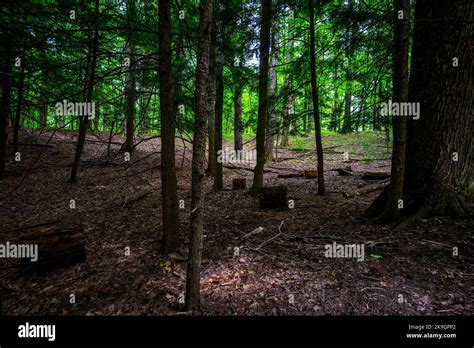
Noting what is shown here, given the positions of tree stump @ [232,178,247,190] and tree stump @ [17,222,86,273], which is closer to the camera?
tree stump @ [17,222,86,273]

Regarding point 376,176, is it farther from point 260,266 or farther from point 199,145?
point 199,145

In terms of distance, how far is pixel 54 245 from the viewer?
15.7ft

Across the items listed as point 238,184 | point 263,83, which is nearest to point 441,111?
point 263,83

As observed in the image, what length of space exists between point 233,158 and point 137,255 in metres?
11.7

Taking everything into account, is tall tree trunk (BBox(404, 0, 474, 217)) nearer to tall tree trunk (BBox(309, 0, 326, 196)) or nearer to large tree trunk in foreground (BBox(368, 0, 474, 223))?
large tree trunk in foreground (BBox(368, 0, 474, 223))

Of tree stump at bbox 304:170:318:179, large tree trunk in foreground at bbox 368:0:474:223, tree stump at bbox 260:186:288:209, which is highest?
large tree trunk in foreground at bbox 368:0:474:223

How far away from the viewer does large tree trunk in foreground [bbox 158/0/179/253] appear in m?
4.57

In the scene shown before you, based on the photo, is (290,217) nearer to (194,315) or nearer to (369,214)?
(369,214)

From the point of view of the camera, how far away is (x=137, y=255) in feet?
16.8

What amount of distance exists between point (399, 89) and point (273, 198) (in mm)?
3988

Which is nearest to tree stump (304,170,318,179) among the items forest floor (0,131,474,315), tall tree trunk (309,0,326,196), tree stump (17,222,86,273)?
tall tree trunk (309,0,326,196)

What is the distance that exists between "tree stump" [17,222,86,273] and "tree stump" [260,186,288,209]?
449 centimetres

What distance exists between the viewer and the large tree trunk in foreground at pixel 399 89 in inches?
180

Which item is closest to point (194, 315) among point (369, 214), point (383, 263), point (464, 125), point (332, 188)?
point (383, 263)
